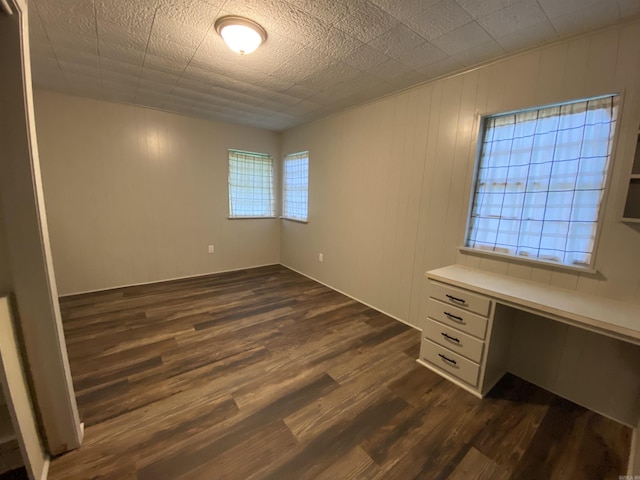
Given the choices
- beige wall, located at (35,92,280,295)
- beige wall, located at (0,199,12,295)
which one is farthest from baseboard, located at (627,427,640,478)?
beige wall, located at (35,92,280,295)

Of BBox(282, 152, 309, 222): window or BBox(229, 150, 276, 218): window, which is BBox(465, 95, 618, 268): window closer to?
BBox(282, 152, 309, 222): window

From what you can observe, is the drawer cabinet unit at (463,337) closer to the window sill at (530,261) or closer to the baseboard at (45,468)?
the window sill at (530,261)

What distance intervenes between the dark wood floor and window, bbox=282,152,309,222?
7.48ft

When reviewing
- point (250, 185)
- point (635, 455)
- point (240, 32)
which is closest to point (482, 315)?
point (635, 455)

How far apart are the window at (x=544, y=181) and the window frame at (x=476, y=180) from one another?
0.02 meters

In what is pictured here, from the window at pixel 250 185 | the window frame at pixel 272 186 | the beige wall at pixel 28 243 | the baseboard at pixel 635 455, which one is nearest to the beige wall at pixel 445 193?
the baseboard at pixel 635 455

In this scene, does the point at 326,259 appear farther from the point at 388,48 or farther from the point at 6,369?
the point at 6,369

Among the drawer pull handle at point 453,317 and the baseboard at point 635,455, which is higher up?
the drawer pull handle at point 453,317

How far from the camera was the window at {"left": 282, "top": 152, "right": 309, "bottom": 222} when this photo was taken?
4293mm

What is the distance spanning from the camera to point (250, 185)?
15.2ft

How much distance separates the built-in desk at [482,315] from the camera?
4.91ft

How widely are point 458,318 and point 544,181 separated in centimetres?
119

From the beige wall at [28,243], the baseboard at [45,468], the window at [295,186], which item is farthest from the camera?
the window at [295,186]

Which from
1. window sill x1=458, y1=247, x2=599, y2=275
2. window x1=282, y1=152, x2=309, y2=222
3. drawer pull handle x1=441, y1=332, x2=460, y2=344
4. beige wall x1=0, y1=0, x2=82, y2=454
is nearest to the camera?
beige wall x1=0, y1=0, x2=82, y2=454
